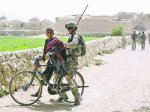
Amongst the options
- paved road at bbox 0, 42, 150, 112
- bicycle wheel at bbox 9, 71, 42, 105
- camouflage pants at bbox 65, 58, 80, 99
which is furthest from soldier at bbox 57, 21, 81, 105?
bicycle wheel at bbox 9, 71, 42, 105

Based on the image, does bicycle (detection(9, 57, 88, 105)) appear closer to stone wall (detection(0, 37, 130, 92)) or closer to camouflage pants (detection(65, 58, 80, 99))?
camouflage pants (detection(65, 58, 80, 99))

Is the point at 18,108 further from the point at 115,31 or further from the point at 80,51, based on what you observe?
the point at 115,31

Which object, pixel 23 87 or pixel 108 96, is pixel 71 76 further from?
pixel 108 96

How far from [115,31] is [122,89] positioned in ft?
120

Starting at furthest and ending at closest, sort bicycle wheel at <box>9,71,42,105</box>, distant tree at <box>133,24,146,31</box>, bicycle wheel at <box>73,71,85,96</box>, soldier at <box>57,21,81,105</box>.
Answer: distant tree at <box>133,24,146,31</box>
bicycle wheel at <box>73,71,85,96</box>
soldier at <box>57,21,81,105</box>
bicycle wheel at <box>9,71,42,105</box>

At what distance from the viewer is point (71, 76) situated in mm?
10391

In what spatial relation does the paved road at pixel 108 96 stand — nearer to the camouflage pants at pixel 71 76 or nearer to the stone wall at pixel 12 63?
the camouflage pants at pixel 71 76

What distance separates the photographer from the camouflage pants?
1030 cm

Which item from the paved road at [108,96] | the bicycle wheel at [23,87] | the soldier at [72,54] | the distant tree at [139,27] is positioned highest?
the soldier at [72,54]

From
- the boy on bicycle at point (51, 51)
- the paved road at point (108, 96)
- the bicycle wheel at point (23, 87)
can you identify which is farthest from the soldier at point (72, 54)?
the bicycle wheel at point (23, 87)

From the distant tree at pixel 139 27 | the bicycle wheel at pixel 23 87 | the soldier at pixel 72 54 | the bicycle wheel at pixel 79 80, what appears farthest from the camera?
the distant tree at pixel 139 27

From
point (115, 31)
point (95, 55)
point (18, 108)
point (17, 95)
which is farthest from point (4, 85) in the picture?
point (115, 31)

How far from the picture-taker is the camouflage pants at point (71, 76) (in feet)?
33.8

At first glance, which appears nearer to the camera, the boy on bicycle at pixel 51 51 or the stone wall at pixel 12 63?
the boy on bicycle at pixel 51 51
